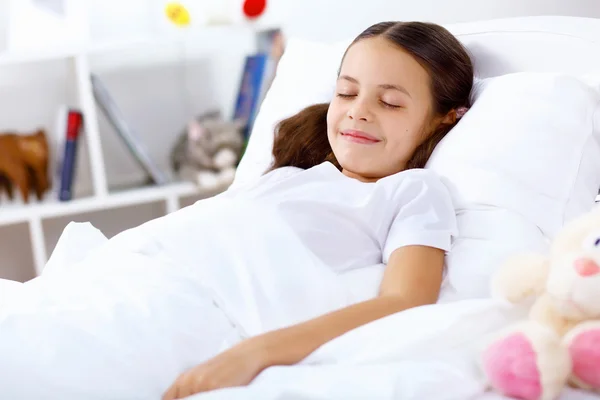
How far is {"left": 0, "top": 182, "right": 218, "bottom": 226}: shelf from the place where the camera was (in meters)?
2.30

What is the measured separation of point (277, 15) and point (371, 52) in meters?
1.39

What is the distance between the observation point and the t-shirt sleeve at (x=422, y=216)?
1.05 meters

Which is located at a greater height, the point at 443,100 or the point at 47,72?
the point at 443,100

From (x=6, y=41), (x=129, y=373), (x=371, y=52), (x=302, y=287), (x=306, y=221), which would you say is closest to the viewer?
(x=129, y=373)

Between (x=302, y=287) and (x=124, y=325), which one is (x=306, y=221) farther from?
(x=124, y=325)

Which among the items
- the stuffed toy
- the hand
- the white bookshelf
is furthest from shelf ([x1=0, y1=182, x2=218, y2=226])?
the stuffed toy

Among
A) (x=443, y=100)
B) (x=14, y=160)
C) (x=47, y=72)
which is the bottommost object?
(x=14, y=160)

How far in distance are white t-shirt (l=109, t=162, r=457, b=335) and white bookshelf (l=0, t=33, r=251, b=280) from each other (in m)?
1.23

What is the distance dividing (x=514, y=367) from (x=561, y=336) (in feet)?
0.28

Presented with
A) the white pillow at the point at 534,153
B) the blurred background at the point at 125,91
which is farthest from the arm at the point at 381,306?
the blurred background at the point at 125,91

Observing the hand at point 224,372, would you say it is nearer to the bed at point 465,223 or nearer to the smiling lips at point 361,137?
the bed at point 465,223

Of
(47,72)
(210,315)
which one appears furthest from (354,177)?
(47,72)

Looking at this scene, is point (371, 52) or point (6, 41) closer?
point (371, 52)

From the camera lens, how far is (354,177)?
129 centimetres
